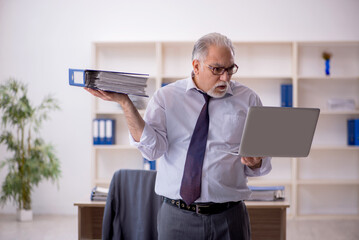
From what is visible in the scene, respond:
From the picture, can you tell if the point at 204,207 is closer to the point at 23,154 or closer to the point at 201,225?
the point at 201,225

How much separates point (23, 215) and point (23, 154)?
2.25 ft

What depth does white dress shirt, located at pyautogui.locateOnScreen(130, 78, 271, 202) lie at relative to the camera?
1765 mm

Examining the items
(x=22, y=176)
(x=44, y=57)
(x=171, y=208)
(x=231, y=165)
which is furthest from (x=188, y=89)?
(x=44, y=57)

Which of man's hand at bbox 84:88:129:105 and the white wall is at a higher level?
the white wall

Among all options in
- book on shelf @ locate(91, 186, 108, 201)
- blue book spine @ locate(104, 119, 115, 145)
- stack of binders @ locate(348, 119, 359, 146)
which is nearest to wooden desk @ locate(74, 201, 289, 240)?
book on shelf @ locate(91, 186, 108, 201)

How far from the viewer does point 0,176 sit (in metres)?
5.43

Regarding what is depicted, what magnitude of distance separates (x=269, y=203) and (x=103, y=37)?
329 cm

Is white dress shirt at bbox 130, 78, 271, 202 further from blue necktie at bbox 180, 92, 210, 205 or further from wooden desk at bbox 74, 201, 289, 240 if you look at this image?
wooden desk at bbox 74, 201, 289, 240

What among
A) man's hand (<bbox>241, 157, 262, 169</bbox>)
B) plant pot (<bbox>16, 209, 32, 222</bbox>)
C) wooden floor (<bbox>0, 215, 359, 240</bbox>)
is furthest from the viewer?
plant pot (<bbox>16, 209, 32, 222</bbox>)

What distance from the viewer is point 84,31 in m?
5.38

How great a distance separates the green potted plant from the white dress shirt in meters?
3.34

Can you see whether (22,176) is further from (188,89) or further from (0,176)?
(188,89)

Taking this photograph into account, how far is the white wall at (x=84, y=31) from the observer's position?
5336mm

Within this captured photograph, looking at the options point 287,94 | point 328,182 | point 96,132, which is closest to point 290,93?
point 287,94
